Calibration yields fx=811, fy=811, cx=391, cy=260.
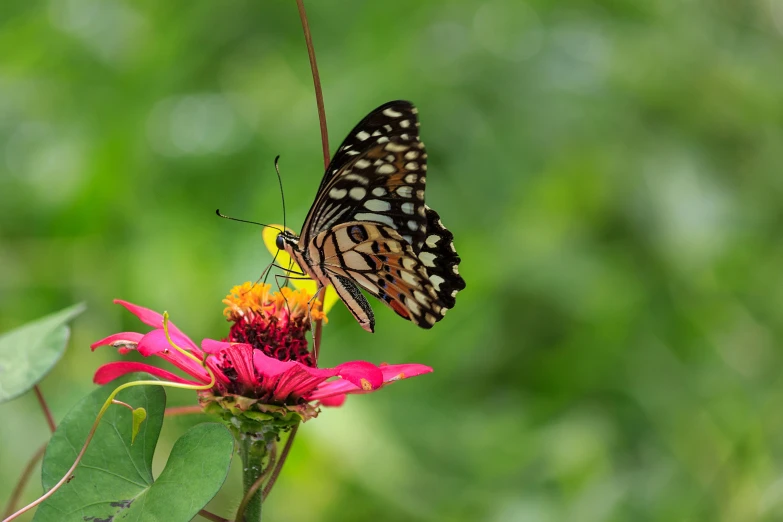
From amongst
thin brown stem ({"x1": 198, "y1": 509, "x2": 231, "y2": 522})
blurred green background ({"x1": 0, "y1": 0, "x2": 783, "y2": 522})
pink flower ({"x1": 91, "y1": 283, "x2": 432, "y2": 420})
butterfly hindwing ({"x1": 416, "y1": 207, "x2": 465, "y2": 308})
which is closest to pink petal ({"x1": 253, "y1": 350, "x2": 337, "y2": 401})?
pink flower ({"x1": 91, "y1": 283, "x2": 432, "y2": 420})

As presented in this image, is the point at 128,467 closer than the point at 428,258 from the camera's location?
Yes

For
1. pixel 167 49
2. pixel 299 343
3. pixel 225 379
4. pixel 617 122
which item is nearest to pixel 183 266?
pixel 167 49

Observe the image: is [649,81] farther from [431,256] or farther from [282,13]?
[431,256]

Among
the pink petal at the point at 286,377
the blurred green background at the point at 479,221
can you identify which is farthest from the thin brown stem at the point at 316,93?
the blurred green background at the point at 479,221

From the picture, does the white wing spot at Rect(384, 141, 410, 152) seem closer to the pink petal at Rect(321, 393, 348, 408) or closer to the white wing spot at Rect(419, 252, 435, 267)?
the white wing spot at Rect(419, 252, 435, 267)

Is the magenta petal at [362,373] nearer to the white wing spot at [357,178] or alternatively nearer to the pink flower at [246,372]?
the pink flower at [246,372]

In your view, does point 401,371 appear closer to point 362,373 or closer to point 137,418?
point 362,373

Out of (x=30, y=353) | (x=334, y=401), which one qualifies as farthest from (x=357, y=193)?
(x=30, y=353)
